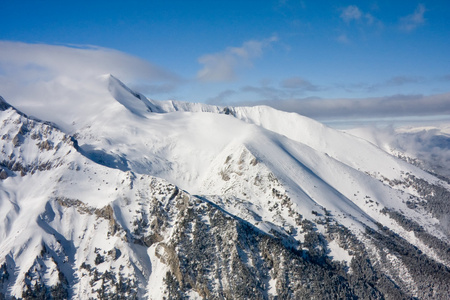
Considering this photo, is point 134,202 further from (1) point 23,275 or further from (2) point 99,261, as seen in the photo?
(1) point 23,275

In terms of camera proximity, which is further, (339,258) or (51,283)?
(339,258)

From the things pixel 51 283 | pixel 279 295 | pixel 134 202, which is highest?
pixel 134 202

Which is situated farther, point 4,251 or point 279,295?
point 4,251

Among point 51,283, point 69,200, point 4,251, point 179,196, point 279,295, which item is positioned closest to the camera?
point 279,295

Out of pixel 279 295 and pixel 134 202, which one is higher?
pixel 134 202

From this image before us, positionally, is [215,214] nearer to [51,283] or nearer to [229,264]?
[229,264]

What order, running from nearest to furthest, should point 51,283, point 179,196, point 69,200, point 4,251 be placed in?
point 51,283 → point 4,251 → point 179,196 → point 69,200

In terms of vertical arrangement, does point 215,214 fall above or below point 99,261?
above

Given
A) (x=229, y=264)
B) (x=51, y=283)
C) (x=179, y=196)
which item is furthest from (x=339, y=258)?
(x=51, y=283)

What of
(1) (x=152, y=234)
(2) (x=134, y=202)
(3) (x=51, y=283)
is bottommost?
(3) (x=51, y=283)

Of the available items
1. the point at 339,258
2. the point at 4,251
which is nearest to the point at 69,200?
the point at 4,251
